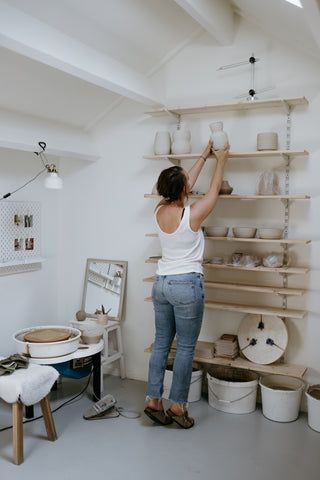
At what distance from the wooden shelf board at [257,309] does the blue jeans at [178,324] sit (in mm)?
371

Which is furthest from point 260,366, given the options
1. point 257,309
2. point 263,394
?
point 257,309

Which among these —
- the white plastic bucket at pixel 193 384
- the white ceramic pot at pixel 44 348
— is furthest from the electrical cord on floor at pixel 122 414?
the white ceramic pot at pixel 44 348

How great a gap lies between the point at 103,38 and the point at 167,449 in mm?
2504

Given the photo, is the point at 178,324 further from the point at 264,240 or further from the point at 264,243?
the point at 264,243

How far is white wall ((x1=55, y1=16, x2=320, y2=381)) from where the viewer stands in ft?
10.7

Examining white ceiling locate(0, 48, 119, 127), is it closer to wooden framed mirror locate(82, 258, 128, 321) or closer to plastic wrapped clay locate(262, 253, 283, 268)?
wooden framed mirror locate(82, 258, 128, 321)

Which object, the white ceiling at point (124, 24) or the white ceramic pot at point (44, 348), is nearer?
the white ceiling at point (124, 24)

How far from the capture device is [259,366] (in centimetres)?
324

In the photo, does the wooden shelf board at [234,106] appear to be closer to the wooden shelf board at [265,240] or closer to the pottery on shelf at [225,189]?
the pottery on shelf at [225,189]

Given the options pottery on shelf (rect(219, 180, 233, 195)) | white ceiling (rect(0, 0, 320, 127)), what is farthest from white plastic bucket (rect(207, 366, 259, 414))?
white ceiling (rect(0, 0, 320, 127))

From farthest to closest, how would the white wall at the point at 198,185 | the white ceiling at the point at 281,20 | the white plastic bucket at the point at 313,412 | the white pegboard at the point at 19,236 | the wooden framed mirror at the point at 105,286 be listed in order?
the wooden framed mirror at the point at 105,286 < the white pegboard at the point at 19,236 < the white wall at the point at 198,185 < the white plastic bucket at the point at 313,412 < the white ceiling at the point at 281,20

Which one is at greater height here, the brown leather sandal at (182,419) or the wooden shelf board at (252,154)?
the wooden shelf board at (252,154)

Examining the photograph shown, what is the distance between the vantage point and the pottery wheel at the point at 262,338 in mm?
3273

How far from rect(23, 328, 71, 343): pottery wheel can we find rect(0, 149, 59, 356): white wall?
570 millimetres
